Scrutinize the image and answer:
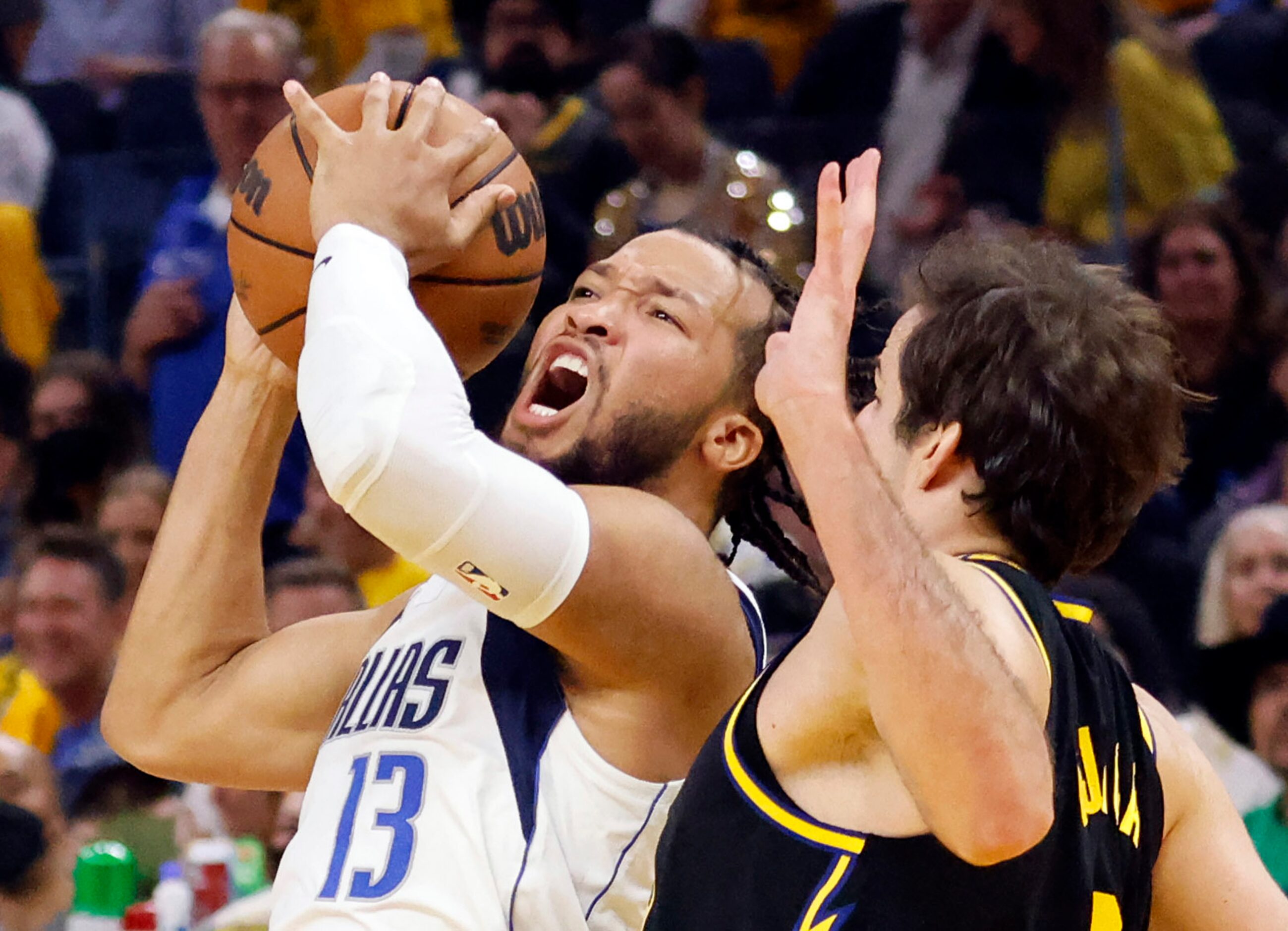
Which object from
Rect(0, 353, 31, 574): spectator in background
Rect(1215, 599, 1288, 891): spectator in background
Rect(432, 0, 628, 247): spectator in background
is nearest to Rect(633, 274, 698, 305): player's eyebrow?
Rect(1215, 599, 1288, 891): spectator in background

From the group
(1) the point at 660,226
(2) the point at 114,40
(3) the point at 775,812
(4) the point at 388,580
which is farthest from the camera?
(2) the point at 114,40

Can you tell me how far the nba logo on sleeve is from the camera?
2113 mm

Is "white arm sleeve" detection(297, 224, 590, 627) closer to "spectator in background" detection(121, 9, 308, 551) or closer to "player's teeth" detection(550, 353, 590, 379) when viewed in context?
"player's teeth" detection(550, 353, 590, 379)

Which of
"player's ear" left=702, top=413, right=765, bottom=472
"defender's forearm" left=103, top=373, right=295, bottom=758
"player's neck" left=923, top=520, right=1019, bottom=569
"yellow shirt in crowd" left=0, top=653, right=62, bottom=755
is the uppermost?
"player's neck" left=923, top=520, right=1019, bottom=569

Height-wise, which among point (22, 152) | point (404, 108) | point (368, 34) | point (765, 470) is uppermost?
point (404, 108)

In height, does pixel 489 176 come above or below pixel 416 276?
above

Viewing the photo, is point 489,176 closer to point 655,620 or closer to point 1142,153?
→ point 655,620

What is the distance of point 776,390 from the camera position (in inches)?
68.2

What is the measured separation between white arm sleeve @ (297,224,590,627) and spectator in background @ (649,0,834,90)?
4776 millimetres

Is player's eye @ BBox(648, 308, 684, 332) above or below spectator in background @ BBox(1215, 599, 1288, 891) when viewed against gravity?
above

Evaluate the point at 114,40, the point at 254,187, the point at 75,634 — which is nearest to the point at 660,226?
the point at 254,187

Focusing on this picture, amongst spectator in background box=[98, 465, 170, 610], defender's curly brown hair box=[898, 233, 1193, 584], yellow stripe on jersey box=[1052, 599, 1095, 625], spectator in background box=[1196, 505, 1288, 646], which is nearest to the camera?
defender's curly brown hair box=[898, 233, 1193, 584]

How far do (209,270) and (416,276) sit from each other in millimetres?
3740

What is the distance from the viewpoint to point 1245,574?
14.5ft
